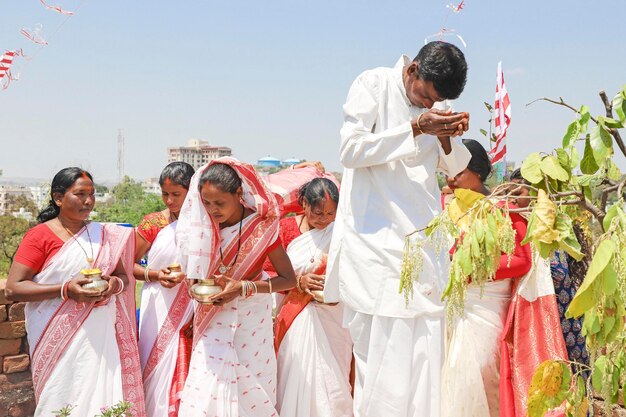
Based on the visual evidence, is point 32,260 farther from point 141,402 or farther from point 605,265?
point 605,265

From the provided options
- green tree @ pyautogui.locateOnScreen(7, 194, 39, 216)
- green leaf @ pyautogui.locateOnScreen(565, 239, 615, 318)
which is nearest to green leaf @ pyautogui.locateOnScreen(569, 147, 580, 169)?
green leaf @ pyautogui.locateOnScreen(565, 239, 615, 318)

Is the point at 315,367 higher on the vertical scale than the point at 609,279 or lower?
lower

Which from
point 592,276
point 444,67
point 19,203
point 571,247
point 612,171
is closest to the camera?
point 592,276

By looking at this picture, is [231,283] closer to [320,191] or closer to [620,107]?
[320,191]

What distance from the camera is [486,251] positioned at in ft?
5.54

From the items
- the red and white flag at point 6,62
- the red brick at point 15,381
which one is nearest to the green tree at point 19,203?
the red and white flag at point 6,62

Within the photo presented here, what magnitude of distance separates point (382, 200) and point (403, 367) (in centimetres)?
80

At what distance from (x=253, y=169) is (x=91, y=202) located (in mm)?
994

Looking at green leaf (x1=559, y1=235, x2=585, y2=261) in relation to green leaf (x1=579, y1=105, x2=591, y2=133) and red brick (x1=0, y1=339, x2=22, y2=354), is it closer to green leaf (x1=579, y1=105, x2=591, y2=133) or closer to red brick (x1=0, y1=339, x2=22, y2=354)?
green leaf (x1=579, y1=105, x2=591, y2=133)

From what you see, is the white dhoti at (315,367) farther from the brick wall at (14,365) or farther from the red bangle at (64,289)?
the brick wall at (14,365)

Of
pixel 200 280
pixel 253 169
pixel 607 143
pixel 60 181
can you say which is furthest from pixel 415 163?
pixel 60 181

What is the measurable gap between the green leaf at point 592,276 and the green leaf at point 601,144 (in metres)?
0.33

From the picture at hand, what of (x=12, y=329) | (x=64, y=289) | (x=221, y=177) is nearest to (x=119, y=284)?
(x=64, y=289)

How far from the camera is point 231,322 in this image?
401cm
